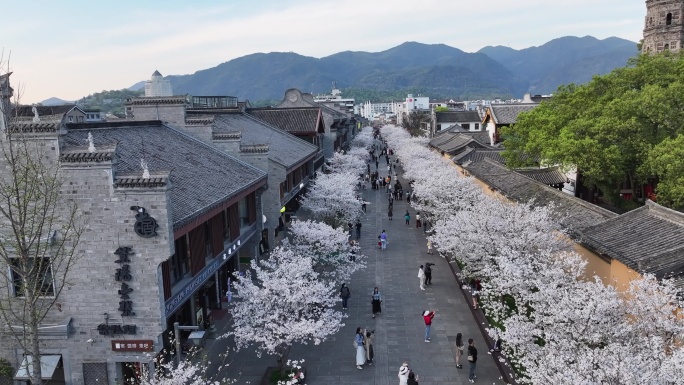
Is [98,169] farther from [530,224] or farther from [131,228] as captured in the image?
[530,224]

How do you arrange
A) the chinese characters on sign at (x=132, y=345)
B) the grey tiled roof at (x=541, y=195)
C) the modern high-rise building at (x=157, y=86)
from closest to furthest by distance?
the chinese characters on sign at (x=132, y=345)
the grey tiled roof at (x=541, y=195)
the modern high-rise building at (x=157, y=86)

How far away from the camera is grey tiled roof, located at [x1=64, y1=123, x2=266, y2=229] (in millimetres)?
18078

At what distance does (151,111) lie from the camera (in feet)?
97.3

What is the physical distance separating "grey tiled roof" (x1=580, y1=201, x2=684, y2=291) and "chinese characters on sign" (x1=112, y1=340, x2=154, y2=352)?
49.7 ft

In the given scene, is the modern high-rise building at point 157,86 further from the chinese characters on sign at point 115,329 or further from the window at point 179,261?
the chinese characters on sign at point 115,329

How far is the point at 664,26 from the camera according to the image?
58875 mm

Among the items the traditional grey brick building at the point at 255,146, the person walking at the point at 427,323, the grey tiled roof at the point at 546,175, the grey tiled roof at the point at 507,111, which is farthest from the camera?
the grey tiled roof at the point at 507,111

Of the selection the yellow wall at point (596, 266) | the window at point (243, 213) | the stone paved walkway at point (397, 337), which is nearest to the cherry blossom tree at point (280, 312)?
the stone paved walkway at point (397, 337)

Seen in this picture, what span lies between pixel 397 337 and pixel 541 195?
12251mm

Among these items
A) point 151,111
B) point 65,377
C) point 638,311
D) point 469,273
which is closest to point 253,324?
point 65,377

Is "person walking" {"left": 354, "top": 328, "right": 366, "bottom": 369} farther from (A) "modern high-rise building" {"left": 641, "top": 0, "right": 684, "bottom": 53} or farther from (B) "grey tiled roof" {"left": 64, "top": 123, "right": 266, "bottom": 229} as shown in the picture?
(A) "modern high-rise building" {"left": 641, "top": 0, "right": 684, "bottom": 53}

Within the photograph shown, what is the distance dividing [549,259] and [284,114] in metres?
41.1

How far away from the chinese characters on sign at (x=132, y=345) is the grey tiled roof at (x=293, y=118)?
128 feet

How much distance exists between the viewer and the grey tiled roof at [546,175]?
1446 inches
